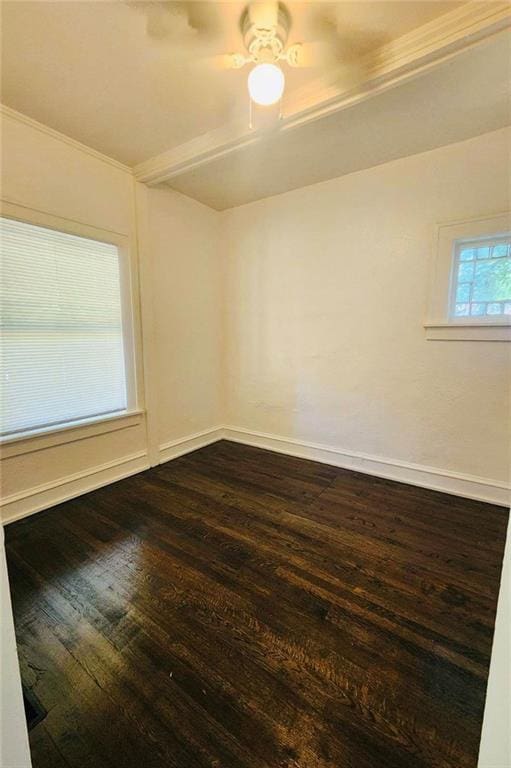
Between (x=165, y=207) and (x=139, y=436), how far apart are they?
2.17 meters

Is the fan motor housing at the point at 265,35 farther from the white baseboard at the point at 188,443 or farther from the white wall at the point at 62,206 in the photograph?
the white baseboard at the point at 188,443

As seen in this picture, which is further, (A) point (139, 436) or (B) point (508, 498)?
(A) point (139, 436)

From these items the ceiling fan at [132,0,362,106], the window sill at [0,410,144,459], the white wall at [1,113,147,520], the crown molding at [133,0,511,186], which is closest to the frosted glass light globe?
the ceiling fan at [132,0,362,106]

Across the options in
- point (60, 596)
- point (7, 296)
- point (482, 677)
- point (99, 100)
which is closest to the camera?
point (482, 677)

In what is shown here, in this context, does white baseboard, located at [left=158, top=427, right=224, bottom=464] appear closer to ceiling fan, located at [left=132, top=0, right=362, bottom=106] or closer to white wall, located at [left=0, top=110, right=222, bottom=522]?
white wall, located at [left=0, top=110, right=222, bottom=522]

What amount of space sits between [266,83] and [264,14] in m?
0.21

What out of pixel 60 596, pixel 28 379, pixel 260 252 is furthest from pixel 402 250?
pixel 60 596

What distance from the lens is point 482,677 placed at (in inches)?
45.4

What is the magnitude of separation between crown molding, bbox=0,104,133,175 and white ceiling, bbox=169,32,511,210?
1.72 ft

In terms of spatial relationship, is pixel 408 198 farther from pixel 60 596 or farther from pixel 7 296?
pixel 60 596

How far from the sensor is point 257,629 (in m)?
1.33

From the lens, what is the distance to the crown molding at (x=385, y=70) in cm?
134

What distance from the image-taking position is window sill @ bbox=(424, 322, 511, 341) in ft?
7.09

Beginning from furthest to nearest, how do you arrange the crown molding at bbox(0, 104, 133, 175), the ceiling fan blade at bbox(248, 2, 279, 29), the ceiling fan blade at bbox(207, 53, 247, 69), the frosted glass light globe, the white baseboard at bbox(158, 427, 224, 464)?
the white baseboard at bbox(158, 427, 224, 464), the crown molding at bbox(0, 104, 133, 175), the ceiling fan blade at bbox(207, 53, 247, 69), the frosted glass light globe, the ceiling fan blade at bbox(248, 2, 279, 29)
